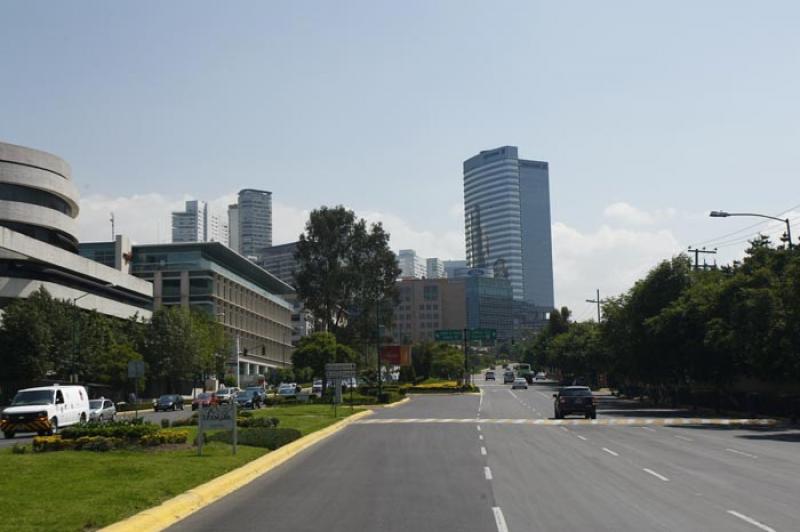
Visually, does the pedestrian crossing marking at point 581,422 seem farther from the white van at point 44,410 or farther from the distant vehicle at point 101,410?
the distant vehicle at point 101,410

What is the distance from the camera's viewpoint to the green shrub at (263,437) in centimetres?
2420

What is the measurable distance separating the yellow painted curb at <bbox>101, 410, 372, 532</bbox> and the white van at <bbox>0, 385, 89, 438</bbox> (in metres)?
14.2

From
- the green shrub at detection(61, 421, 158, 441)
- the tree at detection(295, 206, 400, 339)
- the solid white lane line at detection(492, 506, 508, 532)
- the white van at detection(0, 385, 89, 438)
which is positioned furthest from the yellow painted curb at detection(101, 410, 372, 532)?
the tree at detection(295, 206, 400, 339)

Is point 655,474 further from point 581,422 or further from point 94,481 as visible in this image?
point 581,422

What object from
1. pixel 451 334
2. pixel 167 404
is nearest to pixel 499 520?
pixel 167 404

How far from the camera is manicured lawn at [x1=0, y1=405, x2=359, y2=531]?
1157cm

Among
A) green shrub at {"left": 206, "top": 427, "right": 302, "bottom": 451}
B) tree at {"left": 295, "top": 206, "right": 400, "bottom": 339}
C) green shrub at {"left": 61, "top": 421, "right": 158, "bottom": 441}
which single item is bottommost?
green shrub at {"left": 206, "top": 427, "right": 302, "bottom": 451}

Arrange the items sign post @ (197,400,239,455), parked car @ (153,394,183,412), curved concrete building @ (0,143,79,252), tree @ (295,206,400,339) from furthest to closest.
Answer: tree @ (295,206,400,339) → curved concrete building @ (0,143,79,252) → parked car @ (153,394,183,412) → sign post @ (197,400,239,455)

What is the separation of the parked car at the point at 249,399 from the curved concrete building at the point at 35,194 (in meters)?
25.7

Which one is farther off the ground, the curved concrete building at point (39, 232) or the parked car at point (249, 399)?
the curved concrete building at point (39, 232)

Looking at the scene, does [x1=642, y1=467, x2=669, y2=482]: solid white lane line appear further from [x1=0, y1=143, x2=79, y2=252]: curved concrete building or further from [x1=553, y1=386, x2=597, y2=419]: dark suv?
[x1=0, y1=143, x2=79, y2=252]: curved concrete building

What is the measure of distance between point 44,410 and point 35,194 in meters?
46.4

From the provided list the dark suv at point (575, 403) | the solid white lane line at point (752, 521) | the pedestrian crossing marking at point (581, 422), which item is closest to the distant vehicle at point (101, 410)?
the pedestrian crossing marking at point (581, 422)

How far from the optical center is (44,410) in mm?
34125
